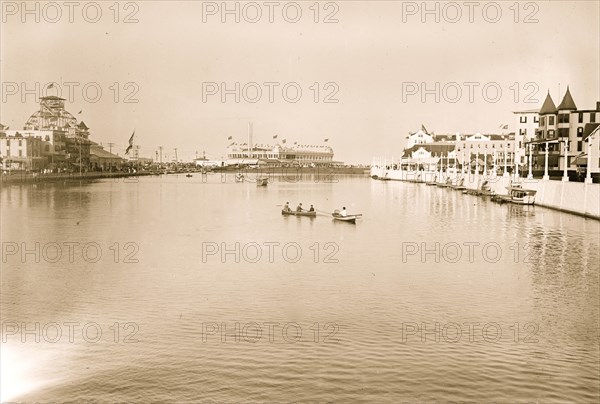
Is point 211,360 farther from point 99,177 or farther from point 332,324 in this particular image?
point 99,177

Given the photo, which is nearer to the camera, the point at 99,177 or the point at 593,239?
the point at 593,239

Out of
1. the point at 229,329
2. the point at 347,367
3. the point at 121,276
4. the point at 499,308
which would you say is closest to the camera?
the point at 347,367

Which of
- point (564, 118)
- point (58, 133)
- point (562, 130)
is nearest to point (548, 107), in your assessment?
point (564, 118)

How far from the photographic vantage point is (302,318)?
2286cm

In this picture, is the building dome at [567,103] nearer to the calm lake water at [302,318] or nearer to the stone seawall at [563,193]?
the stone seawall at [563,193]

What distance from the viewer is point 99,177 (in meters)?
169

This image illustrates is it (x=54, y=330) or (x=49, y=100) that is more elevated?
(x=49, y=100)

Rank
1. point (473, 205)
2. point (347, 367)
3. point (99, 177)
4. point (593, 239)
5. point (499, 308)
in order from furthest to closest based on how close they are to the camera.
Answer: point (99, 177)
point (473, 205)
point (593, 239)
point (499, 308)
point (347, 367)

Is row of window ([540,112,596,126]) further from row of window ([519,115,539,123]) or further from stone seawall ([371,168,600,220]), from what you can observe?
row of window ([519,115,539,123])

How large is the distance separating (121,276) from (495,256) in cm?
2073

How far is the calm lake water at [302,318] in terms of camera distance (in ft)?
55.3

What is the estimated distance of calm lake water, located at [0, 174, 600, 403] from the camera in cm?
1686

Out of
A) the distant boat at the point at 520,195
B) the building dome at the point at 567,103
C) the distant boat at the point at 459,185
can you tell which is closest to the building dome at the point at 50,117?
the distant boat at the point at 459,185

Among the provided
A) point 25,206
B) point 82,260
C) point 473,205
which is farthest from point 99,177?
point 82,260
